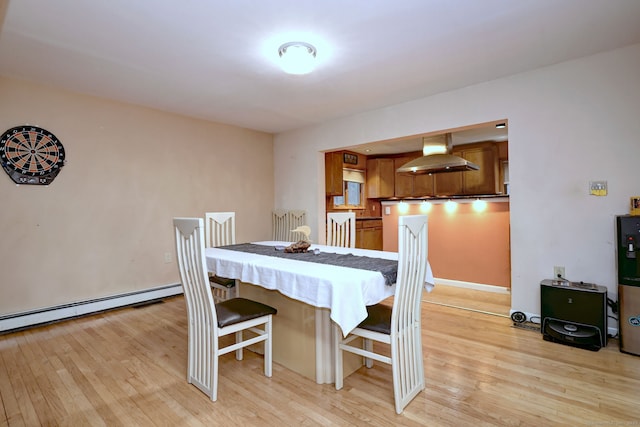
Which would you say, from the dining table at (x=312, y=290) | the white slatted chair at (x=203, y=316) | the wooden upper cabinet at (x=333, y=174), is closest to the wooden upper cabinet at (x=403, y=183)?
the wooden upper cabinet at (x=333, y=174)

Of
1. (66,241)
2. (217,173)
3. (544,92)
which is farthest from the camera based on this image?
(217,173)

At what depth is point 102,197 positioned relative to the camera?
3.40 meters

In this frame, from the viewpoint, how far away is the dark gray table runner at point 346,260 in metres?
1.81

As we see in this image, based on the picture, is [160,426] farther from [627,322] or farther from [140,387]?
[627,322]

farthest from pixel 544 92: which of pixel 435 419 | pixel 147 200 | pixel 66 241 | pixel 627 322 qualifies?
pixel 66 241

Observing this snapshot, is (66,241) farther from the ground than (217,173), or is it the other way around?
(217,173)

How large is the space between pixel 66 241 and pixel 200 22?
8.34ft

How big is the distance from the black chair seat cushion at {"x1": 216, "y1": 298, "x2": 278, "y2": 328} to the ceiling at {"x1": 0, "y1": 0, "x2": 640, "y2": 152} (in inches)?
69.9

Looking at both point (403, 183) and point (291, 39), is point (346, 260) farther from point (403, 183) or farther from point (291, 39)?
point (403, 183)

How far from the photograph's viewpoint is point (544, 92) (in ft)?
9.02

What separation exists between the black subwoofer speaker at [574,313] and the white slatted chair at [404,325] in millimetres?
1378

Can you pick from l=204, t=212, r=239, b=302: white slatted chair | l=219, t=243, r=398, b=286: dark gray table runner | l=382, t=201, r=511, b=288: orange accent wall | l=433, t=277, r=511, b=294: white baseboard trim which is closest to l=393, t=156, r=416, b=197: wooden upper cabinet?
l=382, t=201, r=511, b=288: orange accent wall

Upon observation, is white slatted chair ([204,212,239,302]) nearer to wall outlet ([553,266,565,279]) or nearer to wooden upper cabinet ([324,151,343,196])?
wooden upper cabinet ([324,151,343,196])

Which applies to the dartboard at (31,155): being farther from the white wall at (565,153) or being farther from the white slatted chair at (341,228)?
the white wall at (565,153)
